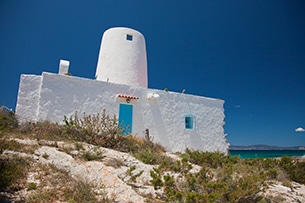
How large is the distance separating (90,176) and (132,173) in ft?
3.63

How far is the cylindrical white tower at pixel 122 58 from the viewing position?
1389 cm

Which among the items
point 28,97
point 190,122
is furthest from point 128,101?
point 28,97

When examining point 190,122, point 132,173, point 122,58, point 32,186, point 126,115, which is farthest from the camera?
point 122,58

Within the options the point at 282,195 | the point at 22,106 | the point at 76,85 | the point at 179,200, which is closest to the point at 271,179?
the point at 282,195

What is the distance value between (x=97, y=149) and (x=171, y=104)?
6.94m

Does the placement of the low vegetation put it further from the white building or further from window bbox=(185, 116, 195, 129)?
window bbox=(185, 116, 195, 129)

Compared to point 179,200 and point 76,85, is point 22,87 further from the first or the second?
point 179,200

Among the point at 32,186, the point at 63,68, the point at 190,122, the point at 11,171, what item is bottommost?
the point at 32,186

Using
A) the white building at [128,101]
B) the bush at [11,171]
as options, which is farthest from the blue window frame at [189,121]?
the bush at [11,171]

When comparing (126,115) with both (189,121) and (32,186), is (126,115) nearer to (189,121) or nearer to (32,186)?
(189,121)

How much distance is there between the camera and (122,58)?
1425cm

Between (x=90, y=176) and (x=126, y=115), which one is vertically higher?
(x=126, y=115)

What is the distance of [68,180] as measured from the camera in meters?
4.54

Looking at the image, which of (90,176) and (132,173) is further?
(132,173)
